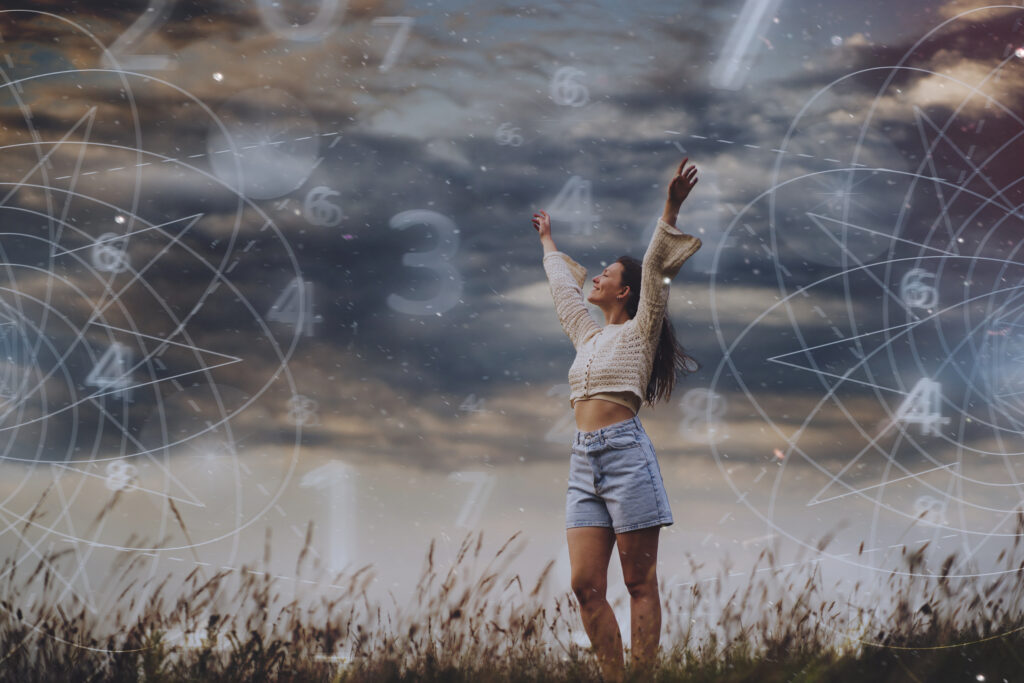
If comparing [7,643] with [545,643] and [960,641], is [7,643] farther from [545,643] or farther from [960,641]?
[960,641]

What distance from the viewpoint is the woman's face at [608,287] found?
5086 millimetres

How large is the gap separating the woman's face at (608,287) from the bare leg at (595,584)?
1345 mm

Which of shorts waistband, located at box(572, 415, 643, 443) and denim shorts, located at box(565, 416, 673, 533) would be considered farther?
shorts waistband, located at box(572, 415, 643, 443)

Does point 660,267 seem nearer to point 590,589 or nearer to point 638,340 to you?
point 638,340

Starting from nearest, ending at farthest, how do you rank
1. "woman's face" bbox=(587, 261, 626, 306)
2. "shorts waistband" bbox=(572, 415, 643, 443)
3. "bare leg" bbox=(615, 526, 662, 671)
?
"bare leg" bbox=(615, 526, 662, 671) < "shorts waistband" bbox=(572, 415, 643, 443) < "woman's face" bbox=(587, 261, 626, 306)

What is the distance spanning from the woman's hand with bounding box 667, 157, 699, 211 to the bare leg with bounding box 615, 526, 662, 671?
1787mm

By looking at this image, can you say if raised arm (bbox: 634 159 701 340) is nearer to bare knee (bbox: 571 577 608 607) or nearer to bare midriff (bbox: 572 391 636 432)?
bare midriff (bbox: 572 391 636 432)

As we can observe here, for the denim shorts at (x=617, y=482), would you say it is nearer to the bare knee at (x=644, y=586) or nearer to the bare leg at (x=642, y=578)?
the bare leg at (x=642, y=578)

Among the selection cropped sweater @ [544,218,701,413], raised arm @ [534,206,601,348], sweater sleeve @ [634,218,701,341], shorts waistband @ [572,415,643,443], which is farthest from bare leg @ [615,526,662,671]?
raised arm @ [534,206,601,348]

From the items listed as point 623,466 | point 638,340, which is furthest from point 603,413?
point 638,340

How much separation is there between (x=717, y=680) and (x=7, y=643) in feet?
13.4

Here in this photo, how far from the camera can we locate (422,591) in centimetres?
509

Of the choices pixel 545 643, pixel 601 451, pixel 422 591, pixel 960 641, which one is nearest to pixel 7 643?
pixel 422 591

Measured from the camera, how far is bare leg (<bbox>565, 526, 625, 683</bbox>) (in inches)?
181
